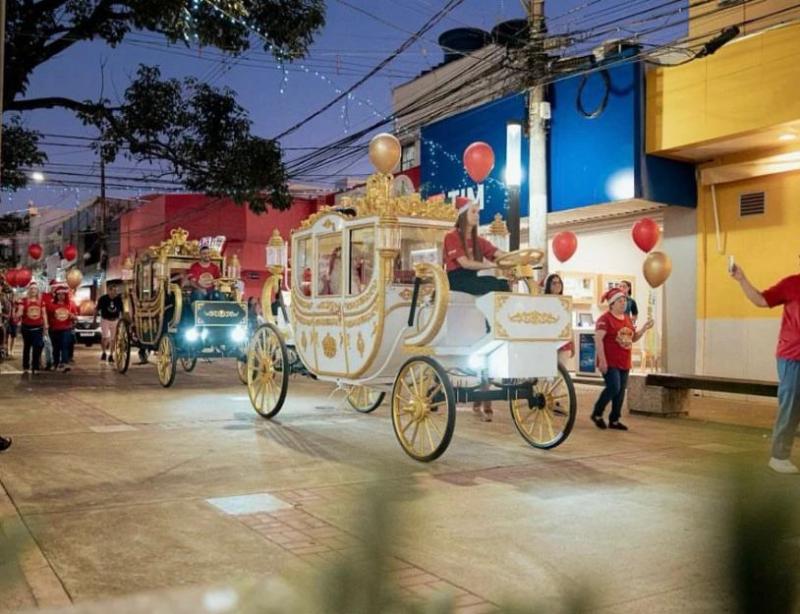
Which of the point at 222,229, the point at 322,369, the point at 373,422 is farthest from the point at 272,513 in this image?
the point at 222,229

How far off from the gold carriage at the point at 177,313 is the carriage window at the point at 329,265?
471 cm

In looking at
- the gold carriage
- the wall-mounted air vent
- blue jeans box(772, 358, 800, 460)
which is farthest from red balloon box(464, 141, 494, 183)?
blue jeans box(772, 358, 800, 460)

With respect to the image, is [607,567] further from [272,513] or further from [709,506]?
[272,513]

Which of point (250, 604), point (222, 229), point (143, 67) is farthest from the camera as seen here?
point (222, 229)

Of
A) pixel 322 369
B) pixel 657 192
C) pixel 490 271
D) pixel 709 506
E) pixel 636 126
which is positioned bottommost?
pixel 709 506

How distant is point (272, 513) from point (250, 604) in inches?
66.3

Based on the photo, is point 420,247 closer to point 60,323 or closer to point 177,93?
point 177,93

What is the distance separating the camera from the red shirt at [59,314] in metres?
14.8

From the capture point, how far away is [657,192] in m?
12.8

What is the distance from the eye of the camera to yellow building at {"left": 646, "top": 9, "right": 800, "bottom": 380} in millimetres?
11031

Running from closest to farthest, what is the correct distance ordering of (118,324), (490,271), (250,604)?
(250,604) → (490,271) → (118,324)

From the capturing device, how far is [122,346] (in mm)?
15133

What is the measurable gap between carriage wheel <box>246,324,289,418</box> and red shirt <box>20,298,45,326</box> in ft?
22.2

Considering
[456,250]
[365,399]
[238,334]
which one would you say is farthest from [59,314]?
[456,250]
